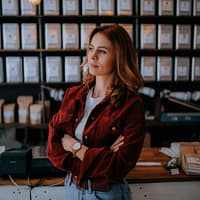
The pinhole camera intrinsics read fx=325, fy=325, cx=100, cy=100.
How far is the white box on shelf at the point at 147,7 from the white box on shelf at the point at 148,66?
0.42 metres

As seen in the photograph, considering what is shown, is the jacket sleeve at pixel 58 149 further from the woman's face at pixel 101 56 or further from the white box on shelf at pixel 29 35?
the white box on shelf at pixel 29 35

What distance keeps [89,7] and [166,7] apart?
735 millimetres

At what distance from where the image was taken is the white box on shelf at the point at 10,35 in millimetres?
2990

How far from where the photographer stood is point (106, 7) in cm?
302

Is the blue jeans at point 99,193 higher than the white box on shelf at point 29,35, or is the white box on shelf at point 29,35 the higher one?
the white box on shelf at point 29,35

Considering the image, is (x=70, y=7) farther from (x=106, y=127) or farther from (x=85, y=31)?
(x=106, y=127)

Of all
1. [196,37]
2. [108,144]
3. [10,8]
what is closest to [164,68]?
[196,37]

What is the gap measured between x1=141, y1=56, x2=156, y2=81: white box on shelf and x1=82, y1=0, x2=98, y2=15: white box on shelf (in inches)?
25.3

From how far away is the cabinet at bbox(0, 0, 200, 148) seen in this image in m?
3.02

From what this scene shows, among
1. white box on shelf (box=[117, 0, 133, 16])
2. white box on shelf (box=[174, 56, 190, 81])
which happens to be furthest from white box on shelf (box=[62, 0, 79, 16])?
white box on shelf (box=[174, 56, 190, 81])

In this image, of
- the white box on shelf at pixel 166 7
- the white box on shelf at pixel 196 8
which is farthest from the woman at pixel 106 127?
the white box on shelf at pixel 196 8

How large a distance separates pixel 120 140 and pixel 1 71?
7.01 feet

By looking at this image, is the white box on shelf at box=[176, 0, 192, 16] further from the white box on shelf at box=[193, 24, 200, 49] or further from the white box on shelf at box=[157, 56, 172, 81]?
the white box on shelf at box=[157, 56, 172, 81]

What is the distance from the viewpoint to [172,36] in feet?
10.3
